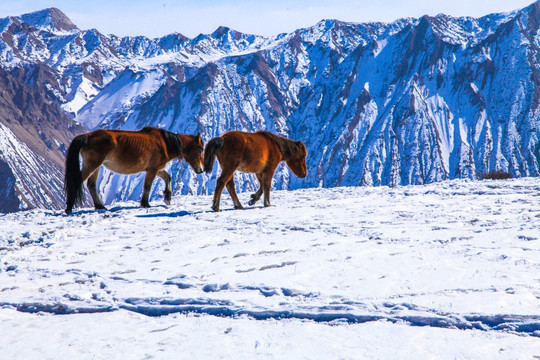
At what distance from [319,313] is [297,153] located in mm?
11465

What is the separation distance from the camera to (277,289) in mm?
5805

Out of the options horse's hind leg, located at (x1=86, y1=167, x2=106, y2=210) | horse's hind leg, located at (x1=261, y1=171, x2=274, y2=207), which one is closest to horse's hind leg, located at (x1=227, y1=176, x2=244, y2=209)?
horse's hind leg, located at (x1=261, y1=171, x2=274, y2=207)

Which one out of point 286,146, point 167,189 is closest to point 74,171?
point 167,189

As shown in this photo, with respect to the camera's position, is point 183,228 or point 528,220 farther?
point 183,228

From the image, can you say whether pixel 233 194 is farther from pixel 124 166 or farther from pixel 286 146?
pixel 124 166

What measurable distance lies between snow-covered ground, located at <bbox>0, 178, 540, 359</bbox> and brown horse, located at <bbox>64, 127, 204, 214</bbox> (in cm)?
238

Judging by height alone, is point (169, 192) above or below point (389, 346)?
above

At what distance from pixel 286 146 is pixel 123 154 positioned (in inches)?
210

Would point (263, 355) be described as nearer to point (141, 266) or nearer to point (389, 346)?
point (389, 346)

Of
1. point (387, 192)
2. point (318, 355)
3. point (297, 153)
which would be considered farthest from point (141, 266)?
point (387, 192)

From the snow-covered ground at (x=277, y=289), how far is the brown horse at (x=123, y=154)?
93.5 inches

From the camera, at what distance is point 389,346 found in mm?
4230

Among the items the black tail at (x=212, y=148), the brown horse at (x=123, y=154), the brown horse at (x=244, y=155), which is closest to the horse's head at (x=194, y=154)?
the brown horse at (x=123, y=154)

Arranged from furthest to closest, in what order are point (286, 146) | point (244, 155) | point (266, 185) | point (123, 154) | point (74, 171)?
point (286, 146) → point (266, 185) → point (244, 155) → point (123, 154) → point (74, 171)
